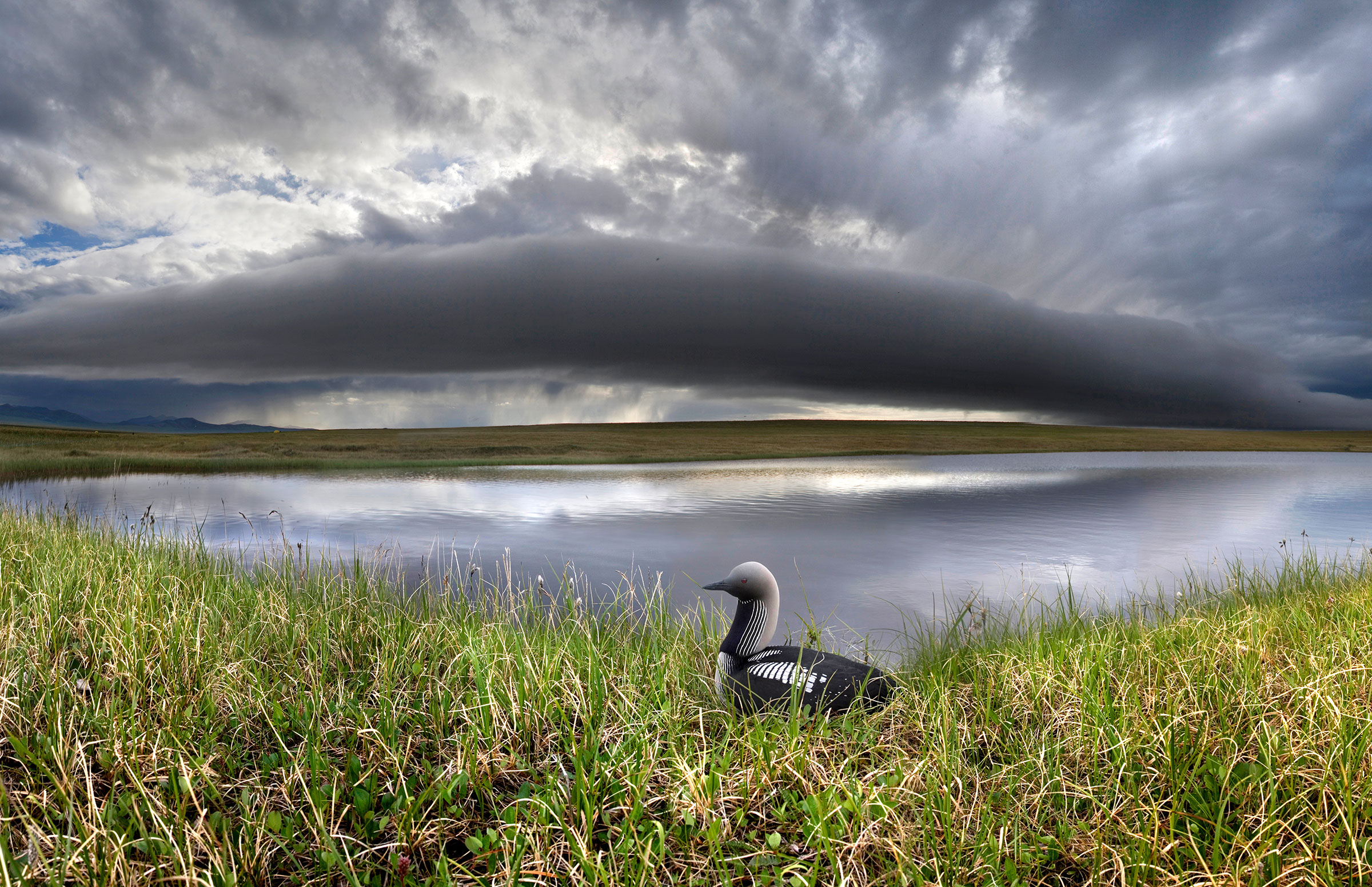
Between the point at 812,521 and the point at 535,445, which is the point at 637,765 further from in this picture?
the point at 535,445

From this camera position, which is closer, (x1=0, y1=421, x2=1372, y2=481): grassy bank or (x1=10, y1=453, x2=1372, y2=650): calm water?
(x1=10, y1=453, x2=1372, y2=650): calm water

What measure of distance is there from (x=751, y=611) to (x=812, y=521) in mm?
14871

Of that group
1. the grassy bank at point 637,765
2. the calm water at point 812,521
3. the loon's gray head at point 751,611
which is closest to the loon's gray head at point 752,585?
the loon's gray head at point 751,611

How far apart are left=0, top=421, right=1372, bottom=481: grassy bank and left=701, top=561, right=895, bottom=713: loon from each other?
56.0 feet

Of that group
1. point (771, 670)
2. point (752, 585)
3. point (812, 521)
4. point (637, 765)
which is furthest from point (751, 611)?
point (812, 521)

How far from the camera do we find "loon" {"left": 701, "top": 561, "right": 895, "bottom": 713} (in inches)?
147

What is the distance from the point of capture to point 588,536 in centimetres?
1559

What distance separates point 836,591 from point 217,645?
796 cm

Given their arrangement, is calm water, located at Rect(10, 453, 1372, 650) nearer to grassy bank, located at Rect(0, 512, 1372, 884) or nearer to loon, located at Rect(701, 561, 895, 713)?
grassy bank, located at Rect(0, 512, 1372, 884)

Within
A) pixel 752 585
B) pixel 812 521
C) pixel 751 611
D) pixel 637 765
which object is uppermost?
pixel 752 585

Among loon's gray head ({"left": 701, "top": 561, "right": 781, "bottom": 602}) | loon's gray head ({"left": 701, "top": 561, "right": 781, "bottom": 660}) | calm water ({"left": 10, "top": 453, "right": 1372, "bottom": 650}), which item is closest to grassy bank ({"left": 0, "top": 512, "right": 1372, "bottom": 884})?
loon's gray head ({"left": 701, "top": 561, "right": 781, "bottom": 660})

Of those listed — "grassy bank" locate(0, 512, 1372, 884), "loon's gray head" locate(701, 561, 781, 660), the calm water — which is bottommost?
the calm water

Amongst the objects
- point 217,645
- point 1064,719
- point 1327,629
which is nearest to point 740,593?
point 1064,719

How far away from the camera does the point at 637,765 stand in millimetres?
2939
